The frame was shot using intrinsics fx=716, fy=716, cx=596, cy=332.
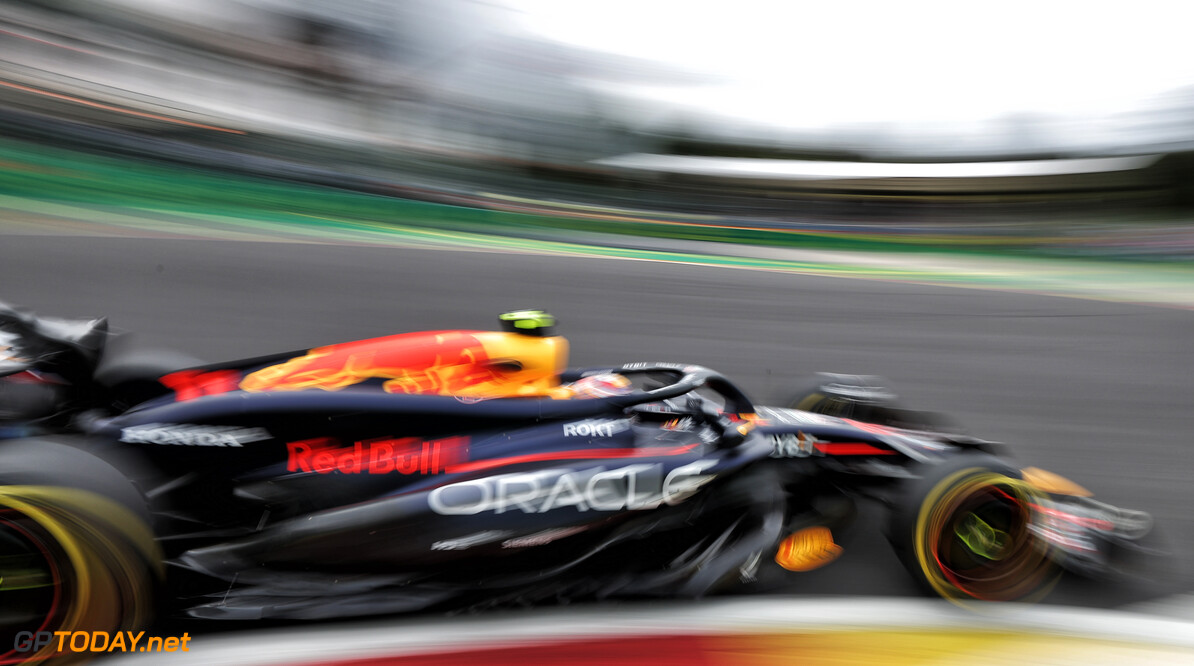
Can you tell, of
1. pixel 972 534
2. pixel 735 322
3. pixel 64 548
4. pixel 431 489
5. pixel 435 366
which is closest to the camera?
pixel 64 548

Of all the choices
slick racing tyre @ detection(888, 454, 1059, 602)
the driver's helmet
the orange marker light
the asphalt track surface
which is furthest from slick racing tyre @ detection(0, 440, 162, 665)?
the asphalt track surface

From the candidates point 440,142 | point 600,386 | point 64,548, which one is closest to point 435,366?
point 600,386

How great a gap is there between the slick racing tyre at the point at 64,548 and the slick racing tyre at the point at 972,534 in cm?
206

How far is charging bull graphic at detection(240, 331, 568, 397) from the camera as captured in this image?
205 centimetres

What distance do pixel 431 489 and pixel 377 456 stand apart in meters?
0.17

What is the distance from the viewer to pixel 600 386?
2.32 m

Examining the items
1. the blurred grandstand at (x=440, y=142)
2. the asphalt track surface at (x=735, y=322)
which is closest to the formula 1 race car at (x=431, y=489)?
the asphalt track surface at (x=735, y=322)

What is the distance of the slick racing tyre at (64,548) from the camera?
5.10ft

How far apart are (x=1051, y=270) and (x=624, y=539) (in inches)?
323

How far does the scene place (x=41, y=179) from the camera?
5.68m

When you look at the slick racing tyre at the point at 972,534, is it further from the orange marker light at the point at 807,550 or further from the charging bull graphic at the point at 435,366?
the charging bull graphic at the point at 435,366

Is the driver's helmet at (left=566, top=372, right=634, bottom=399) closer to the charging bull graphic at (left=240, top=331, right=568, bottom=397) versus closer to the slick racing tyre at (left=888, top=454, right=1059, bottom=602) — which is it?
the charging bull graphic at (left=240, top=331, right=568, bottom=397)

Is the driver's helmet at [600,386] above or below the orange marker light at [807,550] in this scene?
above

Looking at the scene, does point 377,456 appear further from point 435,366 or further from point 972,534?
point 972,534
